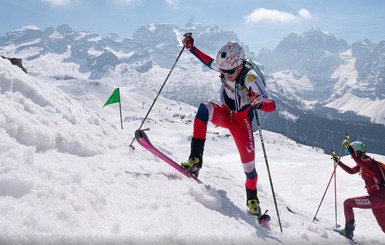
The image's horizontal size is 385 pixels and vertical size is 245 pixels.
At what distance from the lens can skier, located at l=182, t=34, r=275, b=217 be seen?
7.15 m

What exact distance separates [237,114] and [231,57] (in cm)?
121

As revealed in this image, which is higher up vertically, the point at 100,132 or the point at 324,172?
the point at 100,132

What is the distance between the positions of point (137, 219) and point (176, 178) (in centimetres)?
262

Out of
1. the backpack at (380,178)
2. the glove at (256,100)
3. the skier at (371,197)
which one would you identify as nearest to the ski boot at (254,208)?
the glove at (256,100)

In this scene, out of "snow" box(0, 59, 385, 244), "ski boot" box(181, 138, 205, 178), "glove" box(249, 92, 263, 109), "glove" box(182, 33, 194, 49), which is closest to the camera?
"snow" box(0, 59, 385, 244)

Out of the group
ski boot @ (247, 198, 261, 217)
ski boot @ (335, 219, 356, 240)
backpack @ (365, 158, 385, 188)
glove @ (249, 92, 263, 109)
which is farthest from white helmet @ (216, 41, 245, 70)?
backpack @ (365, 158, 385, 188)

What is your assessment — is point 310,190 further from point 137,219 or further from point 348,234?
point 137,219

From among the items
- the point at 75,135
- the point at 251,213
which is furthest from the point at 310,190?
the point at 75,135

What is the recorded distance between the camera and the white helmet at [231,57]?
736cm

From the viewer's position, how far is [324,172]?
3275 centimetres

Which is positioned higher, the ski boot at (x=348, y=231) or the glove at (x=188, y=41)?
the glove at (x=188, y=41)

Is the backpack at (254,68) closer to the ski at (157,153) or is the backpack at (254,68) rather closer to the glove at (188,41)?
the glove at (188,41)

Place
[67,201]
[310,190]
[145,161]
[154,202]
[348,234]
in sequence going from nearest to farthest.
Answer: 1. [67,201]
2. [154,202]
3. [145,161]
4. [348,234]
5. [310,190]

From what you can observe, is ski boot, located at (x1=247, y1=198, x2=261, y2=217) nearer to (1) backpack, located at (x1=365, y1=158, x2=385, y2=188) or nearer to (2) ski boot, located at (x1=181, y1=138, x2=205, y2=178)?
(2) ski boot, located at (x1=181, y1=138, x2=205, y2=178)
